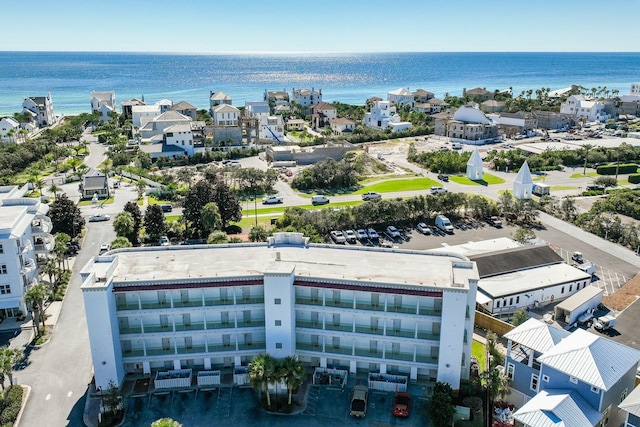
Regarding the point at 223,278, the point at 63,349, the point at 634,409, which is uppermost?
the point at 223,278

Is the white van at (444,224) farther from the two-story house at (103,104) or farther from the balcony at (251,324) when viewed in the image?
the two-story house at (103,104)

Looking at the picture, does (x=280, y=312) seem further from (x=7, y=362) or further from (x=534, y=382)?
(x=7, y=362)

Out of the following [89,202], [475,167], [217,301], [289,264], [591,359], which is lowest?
[89,202]

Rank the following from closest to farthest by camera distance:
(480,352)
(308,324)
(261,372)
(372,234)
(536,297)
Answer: (261,372)
(308,324)
(480,352)
(536,297)
(372,234)

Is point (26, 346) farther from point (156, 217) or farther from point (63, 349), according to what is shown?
point (156, 217)

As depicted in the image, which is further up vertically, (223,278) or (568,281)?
(223,278)

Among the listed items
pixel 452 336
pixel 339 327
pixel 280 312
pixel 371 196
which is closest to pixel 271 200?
pixel 371 196

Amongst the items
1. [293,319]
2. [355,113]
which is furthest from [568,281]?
[355,113]
